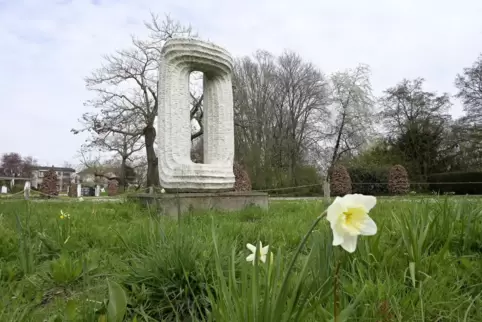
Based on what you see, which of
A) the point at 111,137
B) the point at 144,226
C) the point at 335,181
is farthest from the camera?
the point at 111,137

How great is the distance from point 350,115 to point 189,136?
24438 millimetres

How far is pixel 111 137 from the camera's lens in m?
22.8

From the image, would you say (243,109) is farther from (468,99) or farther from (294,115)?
(468,99)

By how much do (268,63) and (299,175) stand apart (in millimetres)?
9761

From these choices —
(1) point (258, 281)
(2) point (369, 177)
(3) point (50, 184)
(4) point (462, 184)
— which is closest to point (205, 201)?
(1) point (258, 281)

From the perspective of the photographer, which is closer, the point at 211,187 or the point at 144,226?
the point at 144,226

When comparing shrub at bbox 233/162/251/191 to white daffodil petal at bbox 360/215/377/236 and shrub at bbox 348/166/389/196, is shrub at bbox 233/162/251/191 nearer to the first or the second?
shrub at bbox 348/166/389/196

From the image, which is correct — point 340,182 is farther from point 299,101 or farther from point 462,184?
point 299,101

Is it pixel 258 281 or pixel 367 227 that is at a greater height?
pixel 367 227

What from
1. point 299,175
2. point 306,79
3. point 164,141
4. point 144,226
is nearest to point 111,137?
point 299,175

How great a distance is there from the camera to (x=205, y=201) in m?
6.78

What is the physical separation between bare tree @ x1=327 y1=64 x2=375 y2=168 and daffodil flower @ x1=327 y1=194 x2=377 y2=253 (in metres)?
28.6

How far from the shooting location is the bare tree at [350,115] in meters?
29.1

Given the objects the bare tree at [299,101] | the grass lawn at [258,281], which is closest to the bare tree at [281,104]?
the bare tree at [299,101]
